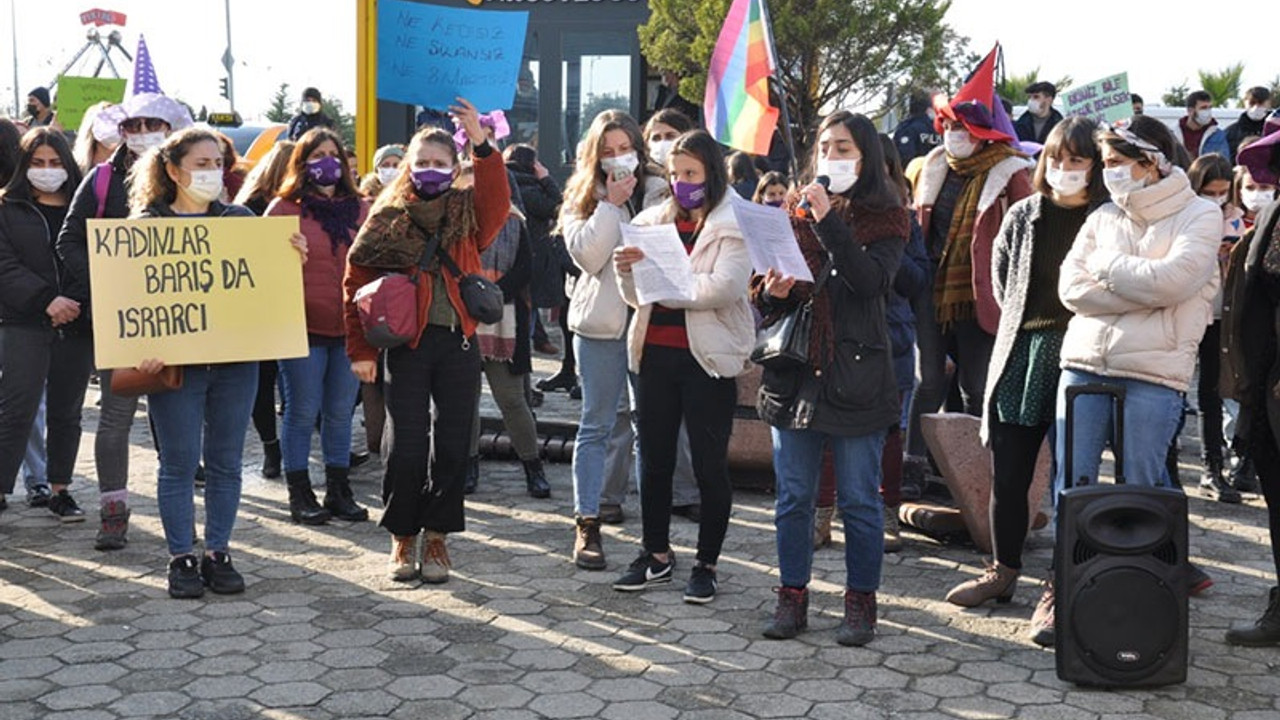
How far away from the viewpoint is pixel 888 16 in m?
21.8

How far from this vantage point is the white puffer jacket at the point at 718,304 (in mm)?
5973

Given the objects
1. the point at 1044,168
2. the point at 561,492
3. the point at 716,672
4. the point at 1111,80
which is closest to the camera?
the point at 716,672

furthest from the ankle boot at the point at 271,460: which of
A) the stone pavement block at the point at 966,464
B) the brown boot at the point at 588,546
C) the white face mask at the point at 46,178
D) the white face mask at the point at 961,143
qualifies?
the white face mask at the point at 961,143

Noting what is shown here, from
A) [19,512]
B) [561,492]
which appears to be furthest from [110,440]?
[561,492]

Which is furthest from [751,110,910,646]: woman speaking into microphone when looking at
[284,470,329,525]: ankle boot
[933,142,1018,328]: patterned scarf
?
[284,470,329,525]: ankle boot

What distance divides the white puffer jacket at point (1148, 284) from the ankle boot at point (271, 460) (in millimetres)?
4925

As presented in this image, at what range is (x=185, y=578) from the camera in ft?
20.4

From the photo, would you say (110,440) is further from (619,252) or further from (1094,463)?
(1094,463)

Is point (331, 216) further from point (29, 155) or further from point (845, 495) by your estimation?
point (845, 495)

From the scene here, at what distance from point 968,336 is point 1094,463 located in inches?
80.5

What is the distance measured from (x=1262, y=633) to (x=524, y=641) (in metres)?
2.75

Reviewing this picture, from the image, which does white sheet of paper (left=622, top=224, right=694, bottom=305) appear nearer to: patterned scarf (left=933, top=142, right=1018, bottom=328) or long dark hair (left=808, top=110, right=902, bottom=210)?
long dark hair (left=808, top=110, right=902, bottom=210)

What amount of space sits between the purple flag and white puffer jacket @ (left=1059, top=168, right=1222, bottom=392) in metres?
5.41

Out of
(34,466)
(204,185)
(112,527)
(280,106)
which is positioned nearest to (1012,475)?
(204,185)
